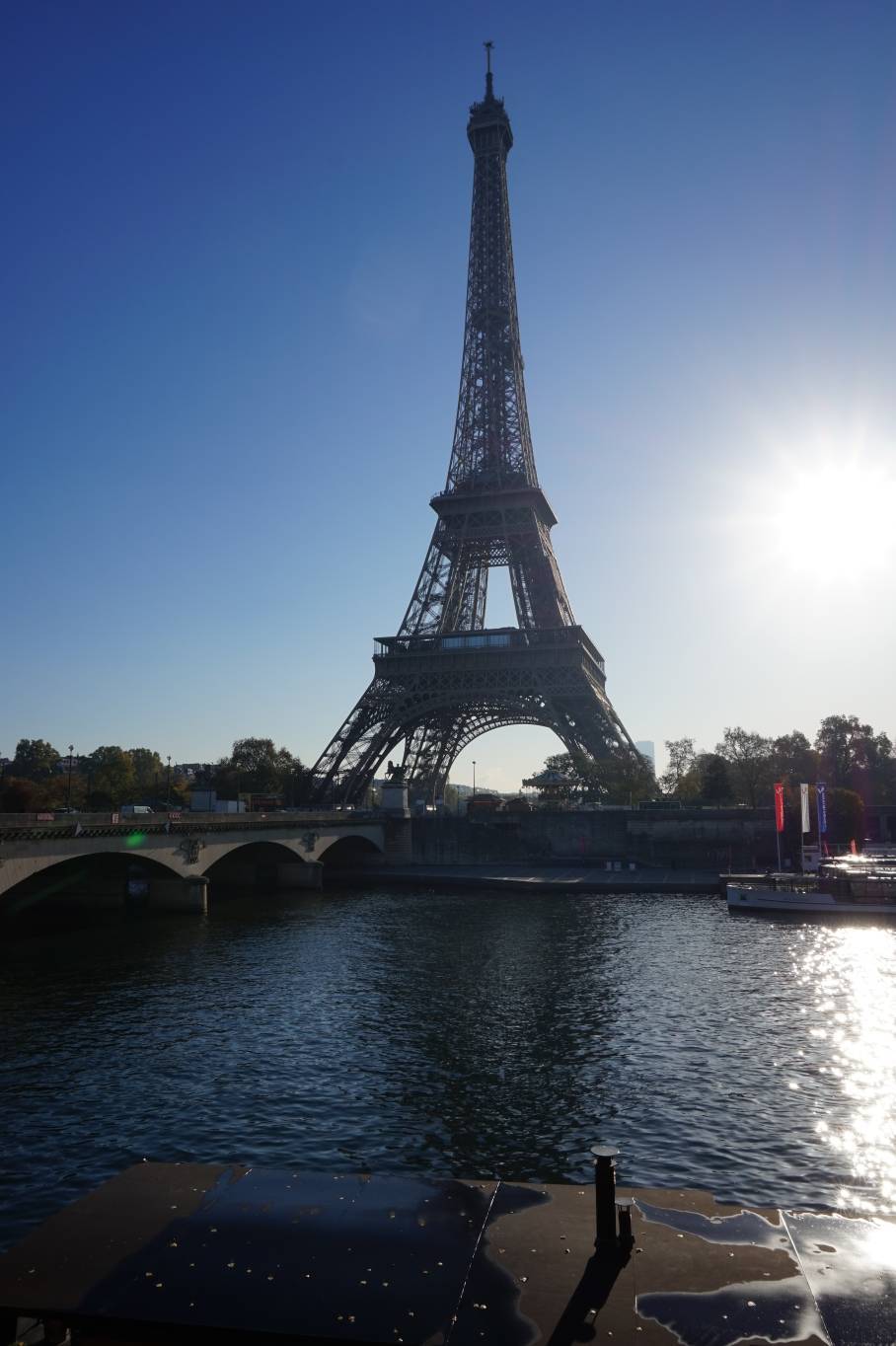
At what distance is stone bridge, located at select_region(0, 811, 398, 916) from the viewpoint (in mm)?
43000

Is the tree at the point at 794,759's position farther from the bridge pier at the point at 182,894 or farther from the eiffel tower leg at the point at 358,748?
the bridge pier at the point at 182,894

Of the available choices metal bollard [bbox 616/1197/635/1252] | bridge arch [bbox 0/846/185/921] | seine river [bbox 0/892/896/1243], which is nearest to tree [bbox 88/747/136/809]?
bridge arch [bbox 0/846/185/921]

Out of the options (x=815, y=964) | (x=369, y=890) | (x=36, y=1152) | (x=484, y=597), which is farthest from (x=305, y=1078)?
(x=484, y=597)


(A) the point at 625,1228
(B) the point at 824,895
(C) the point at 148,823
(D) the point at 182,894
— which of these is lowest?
(D) the point at 182,894

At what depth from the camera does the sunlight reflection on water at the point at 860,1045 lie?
1883 centimetres

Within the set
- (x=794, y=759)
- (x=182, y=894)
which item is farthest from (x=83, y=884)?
(x=794, y=759)

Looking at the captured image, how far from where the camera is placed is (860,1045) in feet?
91.5

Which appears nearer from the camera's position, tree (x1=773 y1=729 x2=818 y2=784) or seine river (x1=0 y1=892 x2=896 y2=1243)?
seine river (x1=0 y1=892 x2=896 y2=1243)

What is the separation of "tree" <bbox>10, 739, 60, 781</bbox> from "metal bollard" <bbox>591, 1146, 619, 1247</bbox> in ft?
502

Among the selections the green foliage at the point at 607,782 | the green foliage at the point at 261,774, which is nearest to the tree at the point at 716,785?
the green foliage at the point at 607,782

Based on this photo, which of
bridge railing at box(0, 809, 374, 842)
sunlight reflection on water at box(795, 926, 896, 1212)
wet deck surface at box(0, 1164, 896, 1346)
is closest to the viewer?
wet deck surface at box(0, 1164, 896, 1346)

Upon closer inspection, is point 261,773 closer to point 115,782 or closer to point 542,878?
point 115,782

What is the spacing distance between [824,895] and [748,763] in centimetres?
6890

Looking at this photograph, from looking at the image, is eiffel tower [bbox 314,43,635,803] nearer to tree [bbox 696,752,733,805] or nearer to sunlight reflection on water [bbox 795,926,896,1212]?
tree [bbox 696,752,733,805]
